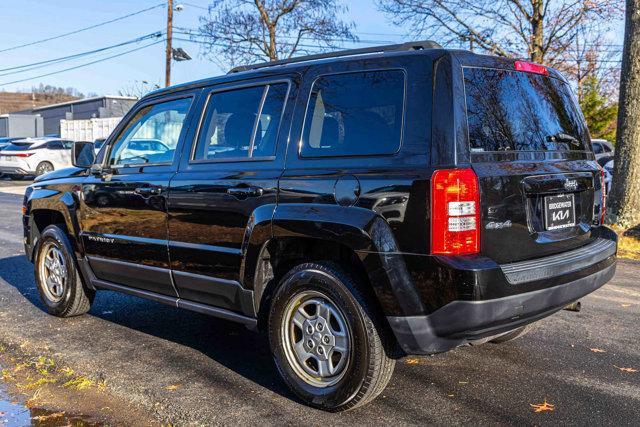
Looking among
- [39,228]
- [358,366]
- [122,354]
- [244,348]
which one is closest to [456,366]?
[358,366]

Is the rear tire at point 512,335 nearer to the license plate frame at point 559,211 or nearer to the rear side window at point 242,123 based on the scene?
the license plate frame at point 559,211

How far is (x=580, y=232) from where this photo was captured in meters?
3.90

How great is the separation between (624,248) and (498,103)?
699cm

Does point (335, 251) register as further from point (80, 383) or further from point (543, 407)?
point (80, 383)

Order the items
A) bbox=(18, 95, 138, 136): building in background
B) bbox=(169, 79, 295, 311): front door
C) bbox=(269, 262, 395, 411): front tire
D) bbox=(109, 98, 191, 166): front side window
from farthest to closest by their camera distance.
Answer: bbox=(18, 95, 138, 136): building in background → bbox=(109, 98, 191, 166): front side window → bbox=(169, 79, 295, 311): front door → bbox=(269, 262, 395, 411): front tire

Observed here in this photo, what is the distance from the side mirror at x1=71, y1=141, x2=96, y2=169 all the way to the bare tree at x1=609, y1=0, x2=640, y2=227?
8.68 meters

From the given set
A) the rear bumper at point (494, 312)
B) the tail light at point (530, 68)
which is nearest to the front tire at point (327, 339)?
the rear bumper at point (494, 312)

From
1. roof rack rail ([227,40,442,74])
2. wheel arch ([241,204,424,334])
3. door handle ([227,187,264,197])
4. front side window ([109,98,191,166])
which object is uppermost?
roof rack rail ([227,40,442,74])

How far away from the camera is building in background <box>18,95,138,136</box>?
50.8m

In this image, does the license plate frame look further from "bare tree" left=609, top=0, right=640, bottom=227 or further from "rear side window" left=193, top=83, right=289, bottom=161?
"bare tree" left=609, top=0, right=640, bottom=227

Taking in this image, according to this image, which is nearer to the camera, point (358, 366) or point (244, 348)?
point (358, 366)

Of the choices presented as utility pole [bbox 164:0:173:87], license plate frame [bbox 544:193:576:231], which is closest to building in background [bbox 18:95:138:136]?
utility pole [bbox 164:0:173:87]

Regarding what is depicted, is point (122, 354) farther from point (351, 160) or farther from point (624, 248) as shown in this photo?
point (624, 248)

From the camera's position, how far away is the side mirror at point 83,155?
543 cm
